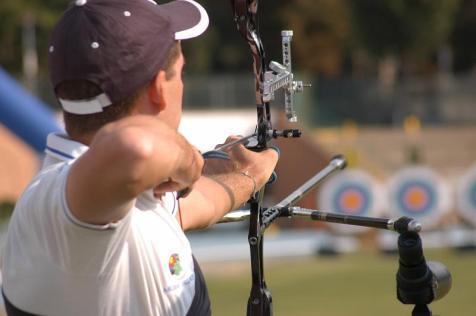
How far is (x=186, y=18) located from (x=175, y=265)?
1.26ft

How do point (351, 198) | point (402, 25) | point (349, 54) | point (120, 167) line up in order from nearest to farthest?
point (120, 167)
point (351, 198)
point (402, 25)
point (349, 54)

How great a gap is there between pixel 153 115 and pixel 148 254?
8.1 inches

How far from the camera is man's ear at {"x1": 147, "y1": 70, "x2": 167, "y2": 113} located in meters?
1.45

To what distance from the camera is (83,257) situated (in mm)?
1384

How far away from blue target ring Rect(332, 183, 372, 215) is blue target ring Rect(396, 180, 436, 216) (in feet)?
1.26

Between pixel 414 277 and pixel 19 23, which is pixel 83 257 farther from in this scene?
pixel 19 23

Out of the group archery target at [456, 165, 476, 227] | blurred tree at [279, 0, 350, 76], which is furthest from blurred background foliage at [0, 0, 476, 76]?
archery target at [456, 165, 476, 227]

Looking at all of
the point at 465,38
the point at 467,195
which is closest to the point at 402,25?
the point at 465,38

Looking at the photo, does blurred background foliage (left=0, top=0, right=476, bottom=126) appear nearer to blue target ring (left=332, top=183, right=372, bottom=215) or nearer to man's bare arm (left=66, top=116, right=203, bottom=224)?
blue target ring (left=332, top=183, right=372, bottom=215)

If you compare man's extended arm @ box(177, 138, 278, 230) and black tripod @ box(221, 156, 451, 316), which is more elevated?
man's extended arm @ box(177, 138, 278, 230)

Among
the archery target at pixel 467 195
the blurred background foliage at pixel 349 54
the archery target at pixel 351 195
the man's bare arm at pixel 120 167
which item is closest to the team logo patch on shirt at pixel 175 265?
the man's bare arm at pixel 120 167

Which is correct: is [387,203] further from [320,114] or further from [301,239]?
[320,114]

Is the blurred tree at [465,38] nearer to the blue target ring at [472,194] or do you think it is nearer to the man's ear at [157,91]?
the blue target ring at [472,194]

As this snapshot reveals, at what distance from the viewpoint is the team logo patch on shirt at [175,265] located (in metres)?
1.51
